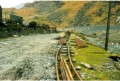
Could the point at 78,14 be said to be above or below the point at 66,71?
above

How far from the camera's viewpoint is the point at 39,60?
13.3 metres

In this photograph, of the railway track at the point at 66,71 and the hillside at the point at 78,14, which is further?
the hillside at the point at 78,14

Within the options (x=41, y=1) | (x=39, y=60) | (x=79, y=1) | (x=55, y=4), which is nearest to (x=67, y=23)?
(x=79, y=1)

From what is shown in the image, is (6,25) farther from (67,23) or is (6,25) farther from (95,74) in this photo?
(67,23)

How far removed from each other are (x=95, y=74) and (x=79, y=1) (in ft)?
452

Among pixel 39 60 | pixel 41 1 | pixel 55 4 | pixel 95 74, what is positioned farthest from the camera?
pixel 41 1

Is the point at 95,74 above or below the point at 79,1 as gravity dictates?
below

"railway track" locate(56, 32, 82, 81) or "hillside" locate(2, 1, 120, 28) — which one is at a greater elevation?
"hillside" locate(2, 1, 120, 28)

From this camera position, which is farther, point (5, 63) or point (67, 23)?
point (67, 23)

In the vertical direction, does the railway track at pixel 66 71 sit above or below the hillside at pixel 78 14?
below

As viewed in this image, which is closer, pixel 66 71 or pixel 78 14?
pixel 66 71

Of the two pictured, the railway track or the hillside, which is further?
the hillside

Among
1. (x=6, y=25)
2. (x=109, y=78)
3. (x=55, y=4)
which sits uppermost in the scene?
(x=55, y=4)

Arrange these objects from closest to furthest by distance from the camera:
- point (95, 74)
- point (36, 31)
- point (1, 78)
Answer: point (1, 78), point (95, 74), point (36, 31)
